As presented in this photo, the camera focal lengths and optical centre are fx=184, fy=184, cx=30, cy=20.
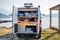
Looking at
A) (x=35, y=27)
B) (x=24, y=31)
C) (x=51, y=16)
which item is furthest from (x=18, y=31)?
(x=51, y=16)

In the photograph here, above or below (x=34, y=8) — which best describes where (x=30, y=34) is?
below

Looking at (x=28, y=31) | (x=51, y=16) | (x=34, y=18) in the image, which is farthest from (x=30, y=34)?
(x=51, y=16)

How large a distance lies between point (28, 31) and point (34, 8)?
139 cm

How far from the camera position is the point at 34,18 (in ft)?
35.5

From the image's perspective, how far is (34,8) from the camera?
424 inches

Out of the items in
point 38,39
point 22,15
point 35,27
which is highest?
point 22,15

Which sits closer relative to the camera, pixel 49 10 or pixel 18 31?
pixel 18 31

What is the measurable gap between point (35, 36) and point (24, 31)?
81 centimetres

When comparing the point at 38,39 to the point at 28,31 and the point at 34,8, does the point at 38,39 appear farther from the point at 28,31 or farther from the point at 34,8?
the point at 34,8

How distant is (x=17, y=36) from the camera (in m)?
11.3

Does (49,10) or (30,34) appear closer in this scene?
(30,34)

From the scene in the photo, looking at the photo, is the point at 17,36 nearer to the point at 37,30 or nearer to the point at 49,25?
the point at 37,30

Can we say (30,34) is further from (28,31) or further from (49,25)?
(49,25)

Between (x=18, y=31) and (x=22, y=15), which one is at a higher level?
(x=22, y=15)
